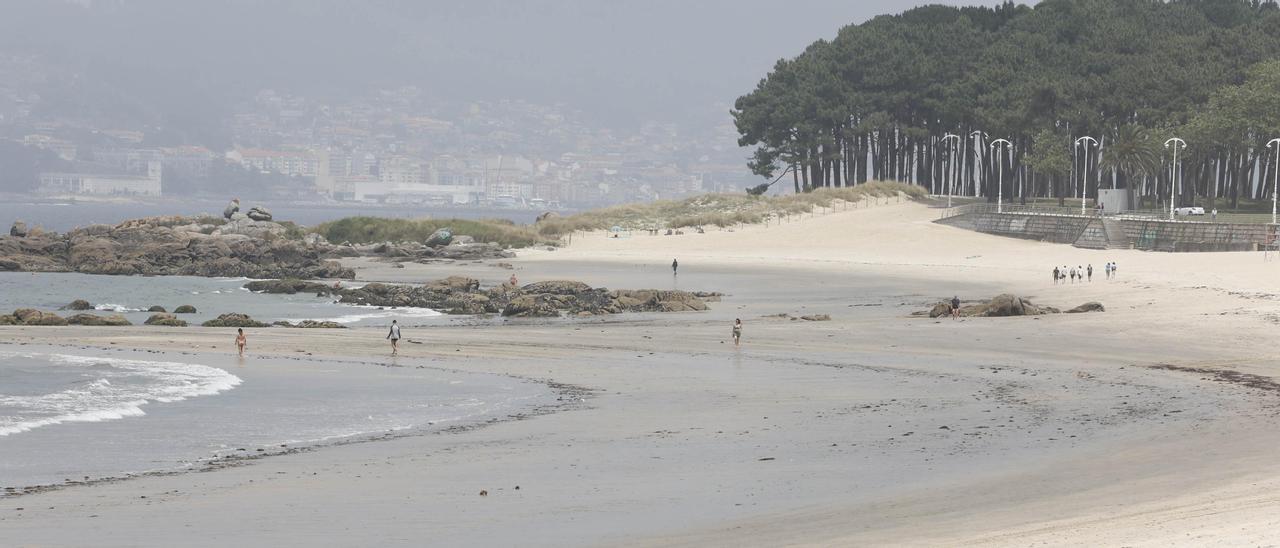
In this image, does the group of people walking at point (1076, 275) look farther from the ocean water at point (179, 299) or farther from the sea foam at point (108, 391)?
the sea foam at point (108, 391)

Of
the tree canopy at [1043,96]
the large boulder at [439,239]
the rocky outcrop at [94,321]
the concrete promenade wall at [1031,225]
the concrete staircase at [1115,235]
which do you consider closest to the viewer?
the rocky outcrop at [94,321]

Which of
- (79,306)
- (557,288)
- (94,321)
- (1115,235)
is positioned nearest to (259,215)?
(557,288)

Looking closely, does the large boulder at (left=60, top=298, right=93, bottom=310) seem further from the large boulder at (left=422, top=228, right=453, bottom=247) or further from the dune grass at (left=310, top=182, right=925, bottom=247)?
the dune grass at (left=310, top=182, right=925, bottom=247)

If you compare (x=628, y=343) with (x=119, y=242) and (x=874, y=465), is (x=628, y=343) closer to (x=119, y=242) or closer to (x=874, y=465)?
(x=874, y=465)

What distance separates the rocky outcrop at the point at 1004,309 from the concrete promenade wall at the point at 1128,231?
23.6 meters

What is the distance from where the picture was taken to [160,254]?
7500 centimetres

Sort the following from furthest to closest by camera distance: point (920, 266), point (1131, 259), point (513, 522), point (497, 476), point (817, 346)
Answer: point (920, 266) < point (1131, 259) < point (817, 346) < point (497, 476) < point (513, 522)

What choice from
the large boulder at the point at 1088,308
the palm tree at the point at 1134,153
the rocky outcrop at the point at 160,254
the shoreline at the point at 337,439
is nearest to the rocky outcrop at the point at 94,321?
the shoreline at the point at 337,439

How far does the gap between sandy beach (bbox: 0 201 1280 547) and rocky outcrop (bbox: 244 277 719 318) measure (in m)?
2.34

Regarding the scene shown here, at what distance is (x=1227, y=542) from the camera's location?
13.5 meters

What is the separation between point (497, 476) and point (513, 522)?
9.98 feet

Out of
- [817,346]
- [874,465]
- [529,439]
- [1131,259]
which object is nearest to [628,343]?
[817,346]

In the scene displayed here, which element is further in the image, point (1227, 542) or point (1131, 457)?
point (1131, 457)

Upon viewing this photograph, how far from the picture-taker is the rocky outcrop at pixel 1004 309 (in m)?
45.4
